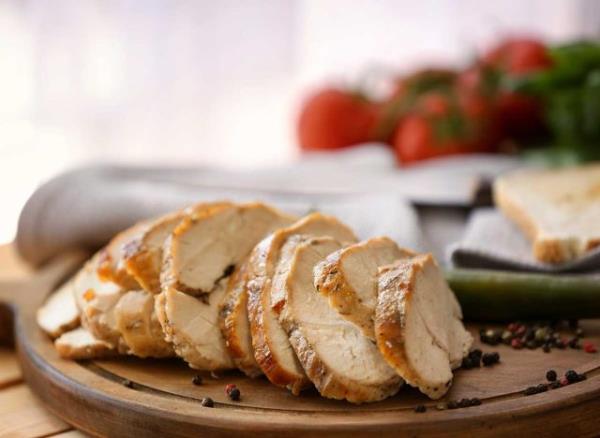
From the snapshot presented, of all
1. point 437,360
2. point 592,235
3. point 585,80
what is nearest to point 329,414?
point 437,360

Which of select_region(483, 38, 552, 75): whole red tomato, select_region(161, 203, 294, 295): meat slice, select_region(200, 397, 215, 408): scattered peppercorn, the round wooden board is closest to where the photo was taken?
the round wooden board

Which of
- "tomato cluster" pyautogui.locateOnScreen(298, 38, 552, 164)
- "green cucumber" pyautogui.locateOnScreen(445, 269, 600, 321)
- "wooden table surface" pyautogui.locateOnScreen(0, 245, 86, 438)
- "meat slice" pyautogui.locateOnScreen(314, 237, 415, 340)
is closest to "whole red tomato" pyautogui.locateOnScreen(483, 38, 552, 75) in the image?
"tomato cluster" pyautogui.locateOnScreen(298, 38, 552, 164)

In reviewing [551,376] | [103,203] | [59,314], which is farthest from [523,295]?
[103,203]

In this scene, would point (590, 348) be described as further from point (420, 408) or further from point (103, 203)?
point (103, 203)

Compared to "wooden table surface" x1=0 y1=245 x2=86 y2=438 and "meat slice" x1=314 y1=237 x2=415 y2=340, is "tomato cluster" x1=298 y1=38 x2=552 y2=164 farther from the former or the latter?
"wooden table surface" x1=0 y1=245 x2=86 y2=438

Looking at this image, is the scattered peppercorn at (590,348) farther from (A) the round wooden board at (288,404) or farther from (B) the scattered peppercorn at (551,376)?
(B) the scattered peppercorn at (551,376)

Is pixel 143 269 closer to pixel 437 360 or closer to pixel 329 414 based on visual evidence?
pixel 329 414

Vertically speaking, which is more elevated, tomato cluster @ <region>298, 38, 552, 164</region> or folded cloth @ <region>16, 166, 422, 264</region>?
tomato cluster @ <region>298, 38, 552, 164</region>
